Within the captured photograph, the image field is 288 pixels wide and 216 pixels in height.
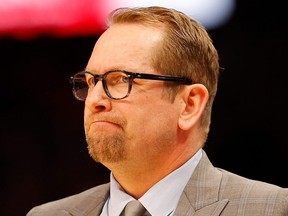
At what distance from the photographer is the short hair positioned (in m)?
2.63

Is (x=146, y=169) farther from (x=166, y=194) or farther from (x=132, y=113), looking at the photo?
(x=132, y=113)

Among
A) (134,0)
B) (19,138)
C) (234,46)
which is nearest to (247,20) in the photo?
(234,46)

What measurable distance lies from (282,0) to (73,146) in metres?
1.61

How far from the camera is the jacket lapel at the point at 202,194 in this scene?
8.25ft

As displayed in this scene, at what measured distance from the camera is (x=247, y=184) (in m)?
2.58

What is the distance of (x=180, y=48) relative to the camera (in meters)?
2.65

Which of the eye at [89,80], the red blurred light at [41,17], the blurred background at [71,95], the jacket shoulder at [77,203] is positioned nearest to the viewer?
the eye at [89,80]

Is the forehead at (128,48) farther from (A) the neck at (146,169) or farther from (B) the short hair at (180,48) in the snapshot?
(A) the neck at (146,169)

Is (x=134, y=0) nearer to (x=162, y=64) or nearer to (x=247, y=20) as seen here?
(x=247, y=20)

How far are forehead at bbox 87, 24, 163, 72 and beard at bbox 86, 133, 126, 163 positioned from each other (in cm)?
→ 25

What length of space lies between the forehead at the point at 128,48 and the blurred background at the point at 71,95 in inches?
73.1

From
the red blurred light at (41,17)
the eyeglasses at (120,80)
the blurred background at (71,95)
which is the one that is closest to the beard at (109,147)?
the eyeglasses at (120,80)

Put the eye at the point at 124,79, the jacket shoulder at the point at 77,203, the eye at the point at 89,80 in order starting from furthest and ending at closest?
the jacket shoulder at the point at 77,203, the eye at the point at 89,80, the eye at the point at 124,79

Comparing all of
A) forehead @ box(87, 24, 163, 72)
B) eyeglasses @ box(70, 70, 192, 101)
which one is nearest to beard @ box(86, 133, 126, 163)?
eyeglasses @ box(70, 70, 192, 101)
